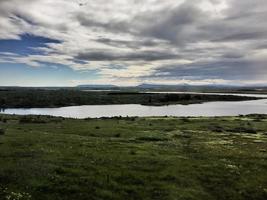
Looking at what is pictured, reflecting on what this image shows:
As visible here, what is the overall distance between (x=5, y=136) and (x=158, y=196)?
2762 cm

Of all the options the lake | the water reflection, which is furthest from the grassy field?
the water reflection

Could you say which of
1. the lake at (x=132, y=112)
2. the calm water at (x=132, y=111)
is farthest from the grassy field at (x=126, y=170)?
the calm water at (x=132, y=111)

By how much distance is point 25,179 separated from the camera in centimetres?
2408

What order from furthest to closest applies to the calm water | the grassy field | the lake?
1. the calm water
2. the lake
3. the grassy field

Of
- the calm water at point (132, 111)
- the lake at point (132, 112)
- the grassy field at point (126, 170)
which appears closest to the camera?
the grassy field at point (126, 170)

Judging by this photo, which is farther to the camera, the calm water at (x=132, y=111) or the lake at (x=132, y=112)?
the calm water at (x=132, y=111)

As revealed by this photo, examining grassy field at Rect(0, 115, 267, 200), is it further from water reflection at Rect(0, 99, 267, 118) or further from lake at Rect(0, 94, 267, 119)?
water reflection at Rect(0, 99, 267, 118)

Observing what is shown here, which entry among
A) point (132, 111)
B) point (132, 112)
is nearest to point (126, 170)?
point (132, 112)

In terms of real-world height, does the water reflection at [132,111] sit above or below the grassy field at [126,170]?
below

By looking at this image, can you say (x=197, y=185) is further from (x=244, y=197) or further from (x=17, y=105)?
(x=17, y=105)

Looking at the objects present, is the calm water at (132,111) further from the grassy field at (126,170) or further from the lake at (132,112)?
the grassy field at (126,170)

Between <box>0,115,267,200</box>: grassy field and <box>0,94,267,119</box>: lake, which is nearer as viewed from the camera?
<box>0,115,267,200</box>: grassy field

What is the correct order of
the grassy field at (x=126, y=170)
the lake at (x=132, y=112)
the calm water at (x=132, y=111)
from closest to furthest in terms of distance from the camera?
the grassy field at (x=126, y=170), the lake at (x=132, y=112), the calm water at (x=132, y=111)

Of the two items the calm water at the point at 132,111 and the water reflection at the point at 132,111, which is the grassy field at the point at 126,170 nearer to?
the calm water at the point at 132,111
